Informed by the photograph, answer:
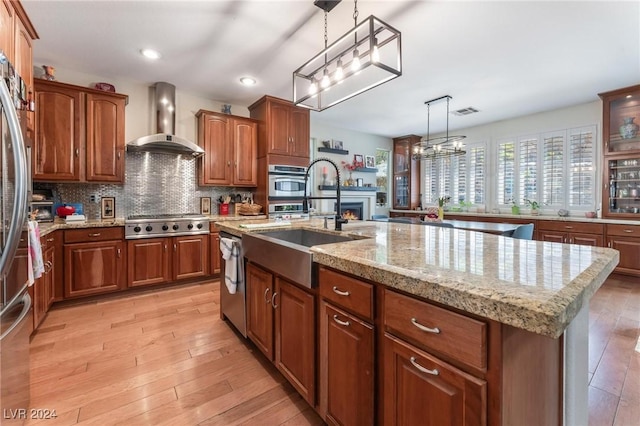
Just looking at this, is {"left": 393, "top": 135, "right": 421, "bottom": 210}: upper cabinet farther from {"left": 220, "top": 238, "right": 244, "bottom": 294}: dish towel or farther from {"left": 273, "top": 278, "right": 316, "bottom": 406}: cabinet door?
{"left": 273, "top": 278, "right": 316, "bottom": 406}: cabinet door

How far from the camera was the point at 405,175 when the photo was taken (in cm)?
694

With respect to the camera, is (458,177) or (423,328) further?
(458,177)

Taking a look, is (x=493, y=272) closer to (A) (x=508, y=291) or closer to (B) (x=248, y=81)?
(A) (x=508, y=291)

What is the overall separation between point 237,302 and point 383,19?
272 centimetres

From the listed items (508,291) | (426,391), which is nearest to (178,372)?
(426,391)

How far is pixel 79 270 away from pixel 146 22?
2601 mm

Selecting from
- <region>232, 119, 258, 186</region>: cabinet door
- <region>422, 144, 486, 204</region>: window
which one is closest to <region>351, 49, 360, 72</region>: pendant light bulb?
<region>232, 119, 258, 186</region>: cabinet door

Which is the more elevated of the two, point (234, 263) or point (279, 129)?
point (279, 129)

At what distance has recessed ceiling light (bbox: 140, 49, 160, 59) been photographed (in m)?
2.96

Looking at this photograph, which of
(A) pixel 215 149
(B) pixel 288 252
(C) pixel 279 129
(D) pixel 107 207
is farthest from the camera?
(C) pixel 279 129

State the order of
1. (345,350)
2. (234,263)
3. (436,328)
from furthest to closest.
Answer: (234,263) < (345,350) < (436,328)

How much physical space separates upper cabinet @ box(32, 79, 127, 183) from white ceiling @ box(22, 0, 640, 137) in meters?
0.39

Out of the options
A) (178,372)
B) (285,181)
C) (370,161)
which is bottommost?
(178,372)

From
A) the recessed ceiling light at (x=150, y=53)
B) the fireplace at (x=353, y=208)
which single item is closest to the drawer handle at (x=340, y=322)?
the recessed ceiling light at (x=150, y=53)
